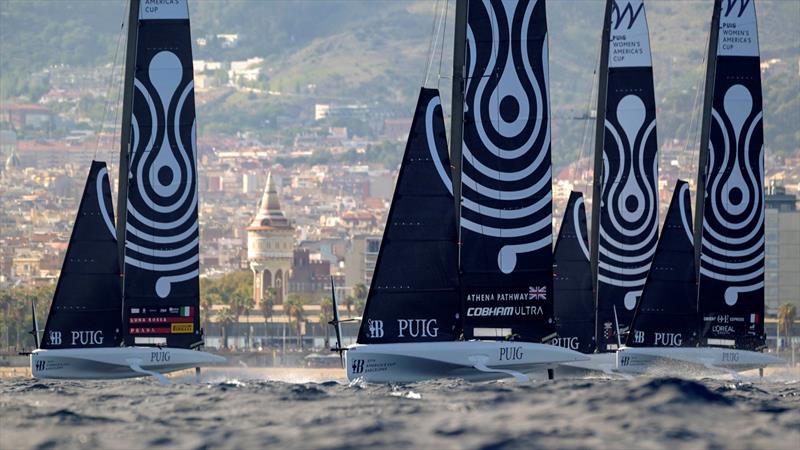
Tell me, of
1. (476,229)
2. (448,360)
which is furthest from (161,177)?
(448,360)

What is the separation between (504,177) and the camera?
31172mm

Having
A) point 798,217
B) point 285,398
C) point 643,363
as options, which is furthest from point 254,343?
point 285,398

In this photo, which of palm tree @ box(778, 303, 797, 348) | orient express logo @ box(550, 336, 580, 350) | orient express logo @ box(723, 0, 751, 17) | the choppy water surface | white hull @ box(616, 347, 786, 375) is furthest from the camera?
palm tree @ box(778, 303, 797, 348)

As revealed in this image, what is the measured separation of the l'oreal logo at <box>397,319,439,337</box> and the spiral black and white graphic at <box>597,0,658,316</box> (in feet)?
31.7

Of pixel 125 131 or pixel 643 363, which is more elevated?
pixel 125 131

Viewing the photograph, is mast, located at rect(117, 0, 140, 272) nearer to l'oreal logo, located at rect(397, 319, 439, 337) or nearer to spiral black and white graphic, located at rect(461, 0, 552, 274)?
spiral black and white graphic, located at rect(461, 0, 552, 274)

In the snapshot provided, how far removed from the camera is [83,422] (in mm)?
24344

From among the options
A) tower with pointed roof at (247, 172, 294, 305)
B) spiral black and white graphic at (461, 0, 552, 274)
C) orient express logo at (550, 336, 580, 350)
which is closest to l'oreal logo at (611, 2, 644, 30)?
orient express logo at (550, 336, 580, 350)

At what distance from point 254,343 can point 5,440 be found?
98542 mm

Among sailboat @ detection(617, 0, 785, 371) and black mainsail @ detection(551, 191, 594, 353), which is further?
sailboat @ detection(617, 0, 785, 371)

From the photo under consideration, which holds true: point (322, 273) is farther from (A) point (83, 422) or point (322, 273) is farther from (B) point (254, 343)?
(A) point (83, 422)

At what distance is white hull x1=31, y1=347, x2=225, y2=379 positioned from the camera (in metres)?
32.4

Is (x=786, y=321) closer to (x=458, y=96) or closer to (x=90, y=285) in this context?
(x=90, y=285)

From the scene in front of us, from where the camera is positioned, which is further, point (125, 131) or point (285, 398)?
point (125, 131)
